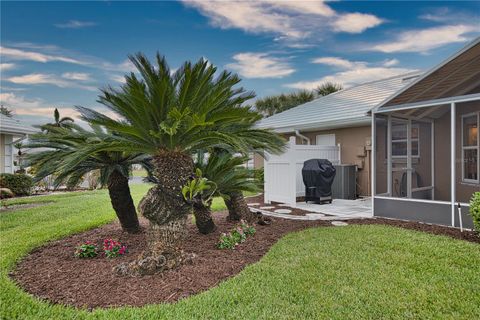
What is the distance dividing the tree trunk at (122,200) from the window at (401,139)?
21.3ft

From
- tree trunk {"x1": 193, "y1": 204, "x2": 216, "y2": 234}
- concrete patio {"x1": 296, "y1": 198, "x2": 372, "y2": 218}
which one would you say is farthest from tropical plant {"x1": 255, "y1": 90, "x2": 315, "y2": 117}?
tree trunk {"x1": 193, "y1": 204, "x2": 216, "y2": 234}

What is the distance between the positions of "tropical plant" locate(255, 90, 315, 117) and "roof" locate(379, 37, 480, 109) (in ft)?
54.2

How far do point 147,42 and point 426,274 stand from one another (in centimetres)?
712

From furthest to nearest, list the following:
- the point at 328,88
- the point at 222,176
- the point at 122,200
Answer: the point at 328,88 < the point at 222,176 < the point at 122,200

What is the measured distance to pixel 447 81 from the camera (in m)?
6.45

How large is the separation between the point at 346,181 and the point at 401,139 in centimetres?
249

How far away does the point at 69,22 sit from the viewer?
799cm

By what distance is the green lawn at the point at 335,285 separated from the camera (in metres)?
2.79

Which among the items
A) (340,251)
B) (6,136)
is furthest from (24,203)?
(340,251)

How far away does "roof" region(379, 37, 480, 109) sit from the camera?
19.2ft

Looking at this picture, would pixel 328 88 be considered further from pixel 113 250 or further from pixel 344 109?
pixel 113 250

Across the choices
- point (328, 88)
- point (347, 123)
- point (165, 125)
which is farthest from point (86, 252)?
point (328, 88)

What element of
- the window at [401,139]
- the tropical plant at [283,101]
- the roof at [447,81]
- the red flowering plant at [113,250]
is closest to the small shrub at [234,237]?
the red flowering plant at [113,250]

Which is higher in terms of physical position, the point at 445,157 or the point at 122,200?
the point at 445,157
